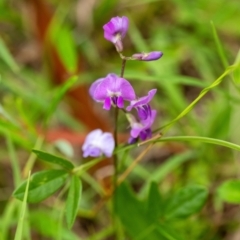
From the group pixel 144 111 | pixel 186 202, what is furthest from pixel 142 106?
pixel 186 202

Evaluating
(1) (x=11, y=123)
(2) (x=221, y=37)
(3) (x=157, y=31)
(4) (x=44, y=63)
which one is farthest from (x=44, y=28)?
(1) (x=11, y=123)

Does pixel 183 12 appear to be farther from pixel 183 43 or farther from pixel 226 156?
pixel 226 156

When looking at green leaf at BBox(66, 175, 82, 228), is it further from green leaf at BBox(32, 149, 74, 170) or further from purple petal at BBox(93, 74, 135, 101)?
purple petal at BBox(93, 74, 135, 101)

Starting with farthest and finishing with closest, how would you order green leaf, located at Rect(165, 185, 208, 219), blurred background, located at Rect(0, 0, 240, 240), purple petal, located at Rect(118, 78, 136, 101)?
blurred background, located at Rect(0, 0, 240, 240), green leaf, located at Rect(165, 185, 208, 219), purple petal, located at Rect(118, 78, 136, 101)

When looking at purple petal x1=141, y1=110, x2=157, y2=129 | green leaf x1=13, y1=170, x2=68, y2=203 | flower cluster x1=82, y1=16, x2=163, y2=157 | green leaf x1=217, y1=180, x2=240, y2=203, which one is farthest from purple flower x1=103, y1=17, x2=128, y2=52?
green leaf x1=217, y1=180, x2=240, y2=203

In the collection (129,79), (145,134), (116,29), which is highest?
(129,79)

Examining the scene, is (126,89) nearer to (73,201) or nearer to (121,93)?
(121,93)
